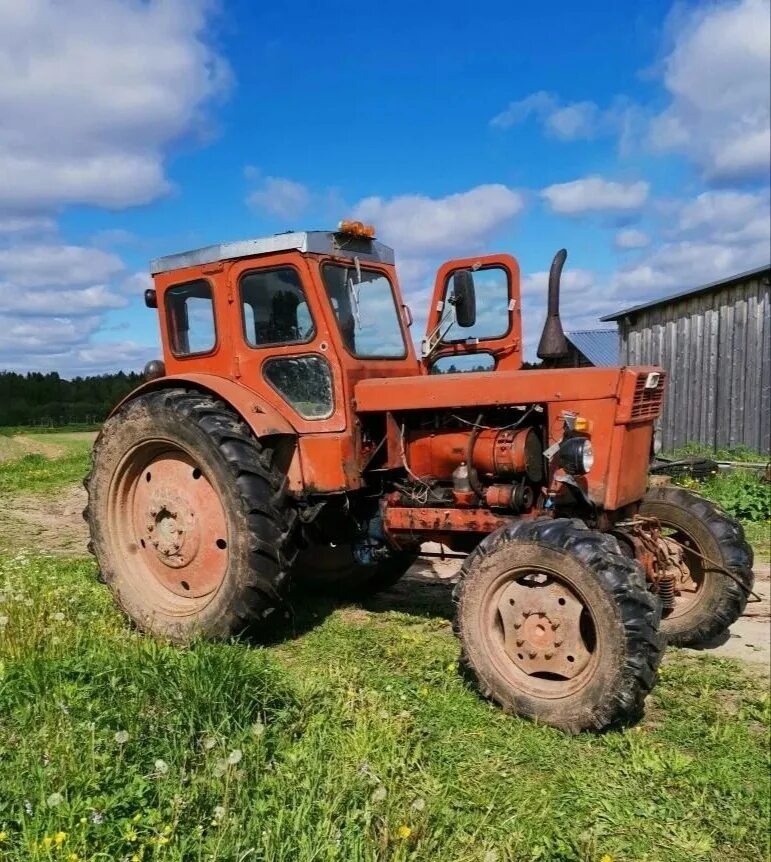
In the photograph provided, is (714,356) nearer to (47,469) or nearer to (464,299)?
(464,299)

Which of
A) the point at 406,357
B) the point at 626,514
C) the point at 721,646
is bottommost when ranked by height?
the point at 721,646

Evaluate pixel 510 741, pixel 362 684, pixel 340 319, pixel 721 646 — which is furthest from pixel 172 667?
pixel 721 646

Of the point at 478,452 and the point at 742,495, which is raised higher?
the point at 478,452

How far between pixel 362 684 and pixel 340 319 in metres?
2.17

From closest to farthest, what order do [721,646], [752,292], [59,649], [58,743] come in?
[58,743]
[59,649]
[721,646]
[752,292]

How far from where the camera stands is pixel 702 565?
195 inches

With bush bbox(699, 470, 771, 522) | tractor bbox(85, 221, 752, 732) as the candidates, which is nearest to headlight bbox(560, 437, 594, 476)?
tractor bbox(85, 221, 752, 732)

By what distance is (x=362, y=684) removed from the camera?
4.05m

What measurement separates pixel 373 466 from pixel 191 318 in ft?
5.18

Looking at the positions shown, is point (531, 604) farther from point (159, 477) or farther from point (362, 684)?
point (159, 477)

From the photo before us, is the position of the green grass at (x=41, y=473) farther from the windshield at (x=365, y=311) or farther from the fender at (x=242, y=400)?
the windshield at (x=365, y=311)

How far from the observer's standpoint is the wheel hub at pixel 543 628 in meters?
3.79

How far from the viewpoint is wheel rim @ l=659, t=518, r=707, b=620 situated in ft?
16.3

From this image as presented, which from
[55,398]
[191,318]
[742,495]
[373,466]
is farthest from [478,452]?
[55,398]
